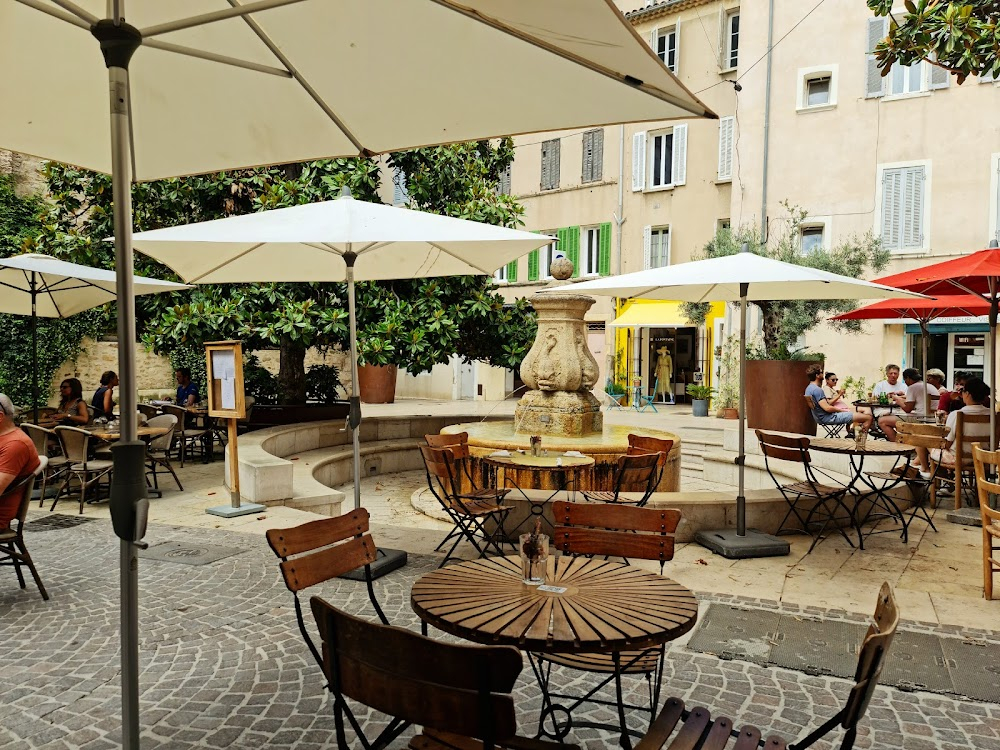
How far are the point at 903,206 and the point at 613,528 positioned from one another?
1718 centimetres

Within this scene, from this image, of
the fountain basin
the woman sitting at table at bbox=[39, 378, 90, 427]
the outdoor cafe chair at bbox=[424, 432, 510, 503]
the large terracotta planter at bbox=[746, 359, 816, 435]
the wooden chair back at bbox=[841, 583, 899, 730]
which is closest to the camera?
the wooden chair back at bbox=[841, 583, 899, 730]

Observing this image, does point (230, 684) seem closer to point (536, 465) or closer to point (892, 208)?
point (536, 465)

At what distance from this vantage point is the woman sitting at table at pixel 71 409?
9031mm

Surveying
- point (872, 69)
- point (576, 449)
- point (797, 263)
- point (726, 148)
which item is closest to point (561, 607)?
point (576, 449)

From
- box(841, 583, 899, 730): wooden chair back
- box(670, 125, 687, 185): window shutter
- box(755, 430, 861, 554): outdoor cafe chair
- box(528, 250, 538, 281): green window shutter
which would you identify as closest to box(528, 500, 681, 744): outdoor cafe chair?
box(841, 583, 899, 730): wooden chair back

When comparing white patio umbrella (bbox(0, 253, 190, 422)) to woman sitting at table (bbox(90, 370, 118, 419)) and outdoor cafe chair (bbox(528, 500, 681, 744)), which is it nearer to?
woman sitting at table (bbox(90, 370, 118, 419))

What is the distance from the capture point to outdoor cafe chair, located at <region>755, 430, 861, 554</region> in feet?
20.8

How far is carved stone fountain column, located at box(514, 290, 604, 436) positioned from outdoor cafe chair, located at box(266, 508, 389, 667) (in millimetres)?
5803

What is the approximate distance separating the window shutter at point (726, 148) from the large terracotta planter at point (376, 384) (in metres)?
12.0

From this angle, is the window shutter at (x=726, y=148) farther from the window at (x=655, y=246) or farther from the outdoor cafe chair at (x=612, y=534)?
the outdoor cafe chair at (x=612, y=534)

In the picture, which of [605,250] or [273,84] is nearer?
[273,84]

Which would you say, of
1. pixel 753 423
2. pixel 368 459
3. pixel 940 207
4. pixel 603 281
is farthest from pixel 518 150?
pixel 603 281

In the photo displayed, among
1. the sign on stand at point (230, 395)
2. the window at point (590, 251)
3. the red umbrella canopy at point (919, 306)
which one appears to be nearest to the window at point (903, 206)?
the red umbrella canopy at point (919, 306)

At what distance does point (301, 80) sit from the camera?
3244 millimetres
